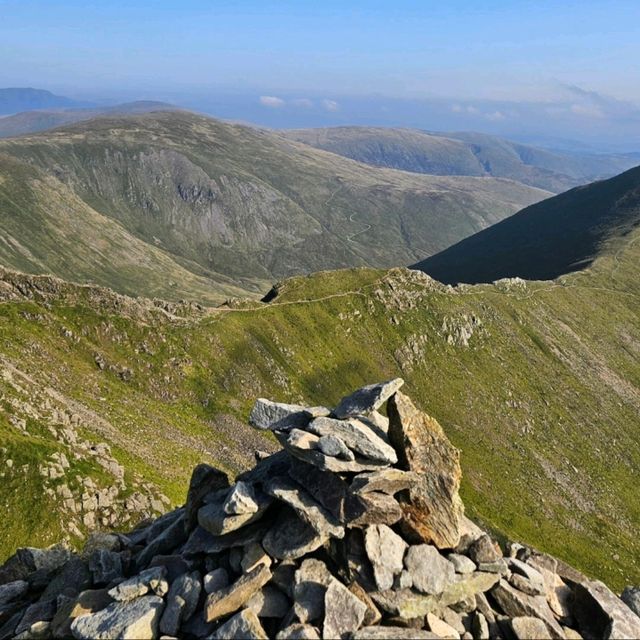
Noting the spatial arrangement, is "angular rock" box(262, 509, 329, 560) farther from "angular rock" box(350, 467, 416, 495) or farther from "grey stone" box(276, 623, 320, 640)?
"grey stone" box(276, 623, 320, 640)

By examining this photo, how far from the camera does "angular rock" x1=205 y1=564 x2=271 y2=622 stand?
2011 cm

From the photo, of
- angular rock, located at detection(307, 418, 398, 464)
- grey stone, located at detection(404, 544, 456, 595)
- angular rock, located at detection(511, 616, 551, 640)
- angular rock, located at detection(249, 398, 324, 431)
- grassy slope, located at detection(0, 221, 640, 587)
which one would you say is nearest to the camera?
angular rock, located at detection(511, 616, 551, 640)

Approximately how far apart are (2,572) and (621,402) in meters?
140

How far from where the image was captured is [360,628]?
770 inches

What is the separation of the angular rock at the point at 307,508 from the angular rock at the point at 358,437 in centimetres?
281

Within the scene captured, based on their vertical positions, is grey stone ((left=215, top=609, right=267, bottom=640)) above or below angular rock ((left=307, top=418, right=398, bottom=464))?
below

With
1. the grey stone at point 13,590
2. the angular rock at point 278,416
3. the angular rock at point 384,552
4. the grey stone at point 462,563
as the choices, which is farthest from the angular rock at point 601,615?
the grey stone at point 13,590

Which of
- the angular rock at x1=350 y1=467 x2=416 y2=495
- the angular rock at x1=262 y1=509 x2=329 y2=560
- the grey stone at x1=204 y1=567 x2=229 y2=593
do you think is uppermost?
the angular rock at x1=350 y1=467 x2=416 y2=495

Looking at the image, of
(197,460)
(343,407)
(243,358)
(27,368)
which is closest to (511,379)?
(243,358)

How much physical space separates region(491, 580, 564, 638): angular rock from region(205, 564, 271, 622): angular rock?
9756 millimetres

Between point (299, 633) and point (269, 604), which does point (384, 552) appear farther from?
point (269, 604)

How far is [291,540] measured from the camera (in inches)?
862

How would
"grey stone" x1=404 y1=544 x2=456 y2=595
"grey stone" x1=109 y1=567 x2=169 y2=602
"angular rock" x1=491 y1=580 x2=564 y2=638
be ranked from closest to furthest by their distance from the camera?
"grey stone" x1=404 y1=544 x2=456 y2=595
"grey stone" x1=109 y1=567 x2=169 y2=602
"angular rock" x1=491 y1=580 x2=564 y2=638

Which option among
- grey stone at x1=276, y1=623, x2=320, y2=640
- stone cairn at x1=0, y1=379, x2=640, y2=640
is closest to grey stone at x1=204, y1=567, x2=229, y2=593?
stone cairn at x1=0, y1=379, x2=640, y2=640
